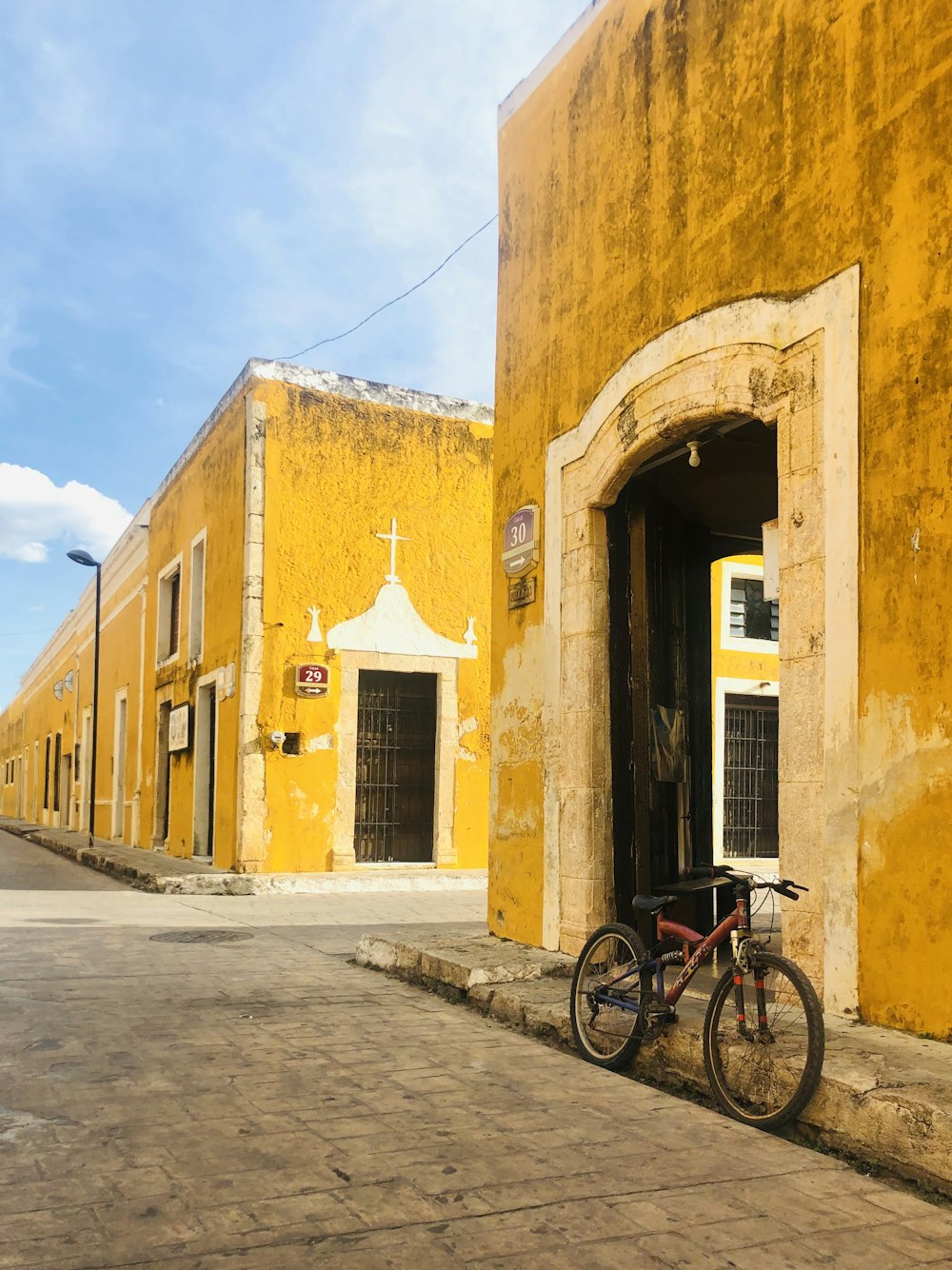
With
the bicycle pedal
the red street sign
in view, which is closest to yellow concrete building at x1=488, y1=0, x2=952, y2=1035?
the bicycle pedal

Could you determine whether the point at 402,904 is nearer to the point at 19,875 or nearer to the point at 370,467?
the point at 370,467

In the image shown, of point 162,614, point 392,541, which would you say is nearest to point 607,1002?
point 392,541

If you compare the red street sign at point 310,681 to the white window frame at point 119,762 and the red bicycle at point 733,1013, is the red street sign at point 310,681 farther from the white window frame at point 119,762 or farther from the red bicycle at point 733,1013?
Answer: the white window frame at point 119,762

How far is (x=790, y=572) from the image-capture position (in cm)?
523

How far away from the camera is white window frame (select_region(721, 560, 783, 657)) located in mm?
16828

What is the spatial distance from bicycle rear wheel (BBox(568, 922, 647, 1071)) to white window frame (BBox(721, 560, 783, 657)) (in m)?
11.8

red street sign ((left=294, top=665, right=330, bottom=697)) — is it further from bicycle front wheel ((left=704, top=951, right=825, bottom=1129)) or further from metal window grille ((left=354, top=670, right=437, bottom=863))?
bicycle front wheel ((left=704, top=951, right=825, bottom=1129))

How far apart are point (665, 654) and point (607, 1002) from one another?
2.71 meters

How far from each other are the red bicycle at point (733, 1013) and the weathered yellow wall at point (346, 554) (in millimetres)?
9240

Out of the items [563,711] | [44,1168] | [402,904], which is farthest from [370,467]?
[44,1168]

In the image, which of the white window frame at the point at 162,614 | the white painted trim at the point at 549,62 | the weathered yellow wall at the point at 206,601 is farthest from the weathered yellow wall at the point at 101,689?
the white painted trim at the point at 549,62

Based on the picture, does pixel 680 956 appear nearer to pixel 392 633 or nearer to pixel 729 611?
pixel 392 633

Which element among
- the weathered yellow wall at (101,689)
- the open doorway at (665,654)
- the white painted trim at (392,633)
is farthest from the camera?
the weathered yellow wall at (101,689)

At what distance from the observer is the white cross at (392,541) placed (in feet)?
49.9
